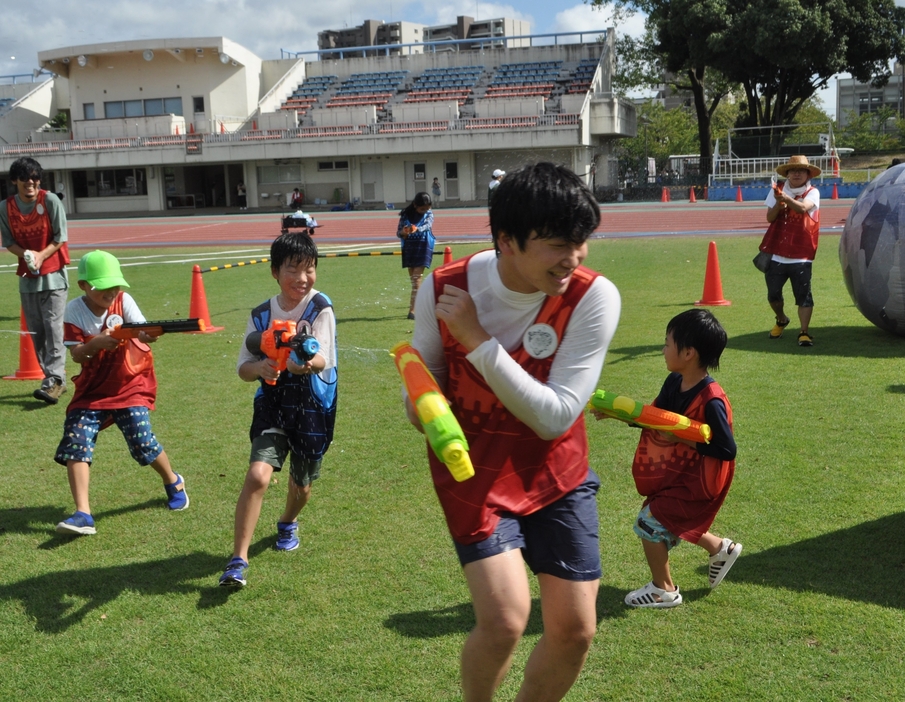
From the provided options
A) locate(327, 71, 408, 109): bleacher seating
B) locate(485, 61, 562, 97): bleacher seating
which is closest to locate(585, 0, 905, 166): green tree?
locate(485, 61, 562, 97): bleacher seating

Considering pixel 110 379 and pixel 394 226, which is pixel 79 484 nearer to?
pixel 110 379

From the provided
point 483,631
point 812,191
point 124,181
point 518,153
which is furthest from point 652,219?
point 124,181

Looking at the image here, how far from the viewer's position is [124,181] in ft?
179

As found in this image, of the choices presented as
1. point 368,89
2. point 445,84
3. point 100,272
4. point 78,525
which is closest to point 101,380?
point 100,272

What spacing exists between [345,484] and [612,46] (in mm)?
52572

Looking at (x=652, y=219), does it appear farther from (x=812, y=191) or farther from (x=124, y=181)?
(x=124, y=181)

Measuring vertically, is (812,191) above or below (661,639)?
above

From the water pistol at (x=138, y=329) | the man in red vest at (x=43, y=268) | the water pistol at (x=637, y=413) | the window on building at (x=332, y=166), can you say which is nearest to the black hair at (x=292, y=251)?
the water pistol at (x=138, y=329)

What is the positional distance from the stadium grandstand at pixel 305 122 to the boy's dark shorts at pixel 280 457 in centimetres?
4077

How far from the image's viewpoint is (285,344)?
4.25 metres

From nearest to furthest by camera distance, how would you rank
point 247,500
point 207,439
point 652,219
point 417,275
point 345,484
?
1. point 247,500
2. point 345,484
3. point 207,439
4. point 417,275
5. point 652,219

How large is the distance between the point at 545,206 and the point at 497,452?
0.77 m

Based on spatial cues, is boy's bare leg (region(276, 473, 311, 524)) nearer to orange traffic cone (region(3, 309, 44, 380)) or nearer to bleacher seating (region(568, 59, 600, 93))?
orange traffic cone (region(3, 309, 44, 380))

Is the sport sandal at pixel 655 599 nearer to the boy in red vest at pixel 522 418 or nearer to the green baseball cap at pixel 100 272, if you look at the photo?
the boy in red vest at pixel 522 418
